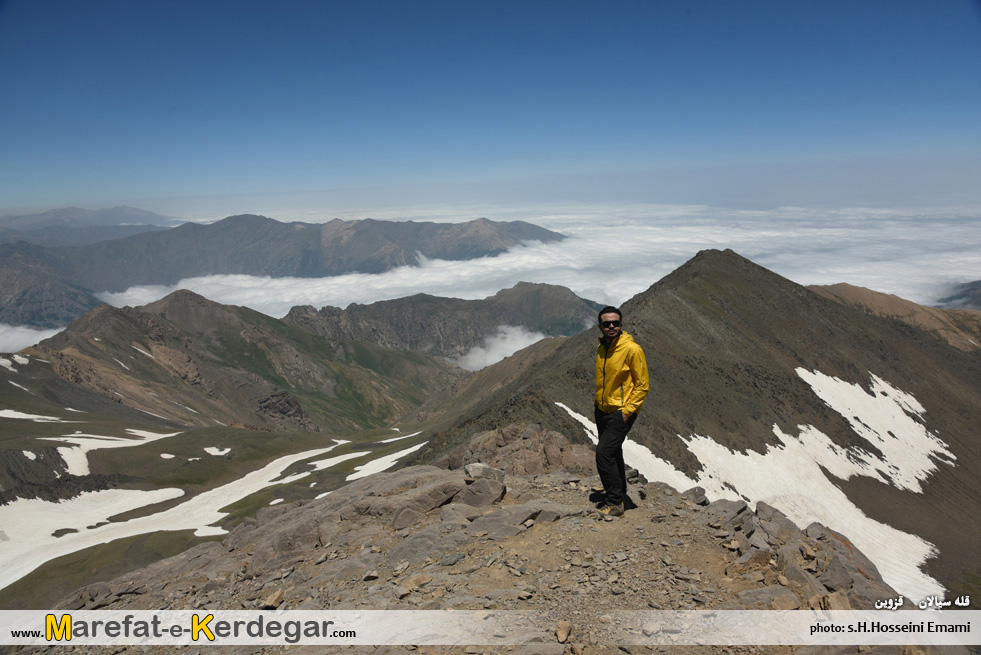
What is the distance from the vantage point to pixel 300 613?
12258mm

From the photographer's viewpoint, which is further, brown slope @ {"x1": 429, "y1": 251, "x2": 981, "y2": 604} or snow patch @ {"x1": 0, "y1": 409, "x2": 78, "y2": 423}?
snow patch @ {"x1": 0, "y1": 409, "x2": 78, "y2": 423}

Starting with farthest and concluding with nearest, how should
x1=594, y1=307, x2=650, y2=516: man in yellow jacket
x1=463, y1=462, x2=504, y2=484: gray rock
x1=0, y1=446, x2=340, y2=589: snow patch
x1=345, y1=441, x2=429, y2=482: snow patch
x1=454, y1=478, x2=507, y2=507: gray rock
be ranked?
x1=345, y1=441, x2=429, y2=482: snow patch < x1=0, y1=446, x2=340, y2=589: snow patch < x1=463, y1=462, x2=504, y2=484: gray rock < x1=454, y1=478, x2=507, y2=507: gray rock < x1=594, y1=307, x2=650, y2=516: man in yellow jacket

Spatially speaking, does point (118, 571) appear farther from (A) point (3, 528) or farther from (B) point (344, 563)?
(B) point (344, 563)

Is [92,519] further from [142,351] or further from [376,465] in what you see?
[142,351]

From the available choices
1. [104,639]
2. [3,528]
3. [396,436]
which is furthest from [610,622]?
[396,436]

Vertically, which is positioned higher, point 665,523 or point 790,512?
point 665,523

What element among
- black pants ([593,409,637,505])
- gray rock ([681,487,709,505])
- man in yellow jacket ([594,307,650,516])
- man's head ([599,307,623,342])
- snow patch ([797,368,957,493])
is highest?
man's head ([599,307,623,342])

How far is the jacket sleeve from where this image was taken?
13.2m

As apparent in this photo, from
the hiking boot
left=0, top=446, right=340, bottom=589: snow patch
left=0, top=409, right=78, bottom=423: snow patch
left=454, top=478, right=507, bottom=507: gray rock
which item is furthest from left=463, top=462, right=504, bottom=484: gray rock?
left=0, top=409, right=78, bottom=423: snow patch

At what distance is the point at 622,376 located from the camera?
13359 mm

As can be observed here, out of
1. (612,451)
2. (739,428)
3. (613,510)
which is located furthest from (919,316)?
(612,451)

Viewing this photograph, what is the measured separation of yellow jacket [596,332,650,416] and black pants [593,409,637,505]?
0.29 metres

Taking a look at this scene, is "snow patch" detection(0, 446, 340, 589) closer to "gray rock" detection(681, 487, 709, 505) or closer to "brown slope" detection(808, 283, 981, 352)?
"gray rock" detection(681, 487, 709, 505)

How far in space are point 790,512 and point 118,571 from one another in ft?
205
